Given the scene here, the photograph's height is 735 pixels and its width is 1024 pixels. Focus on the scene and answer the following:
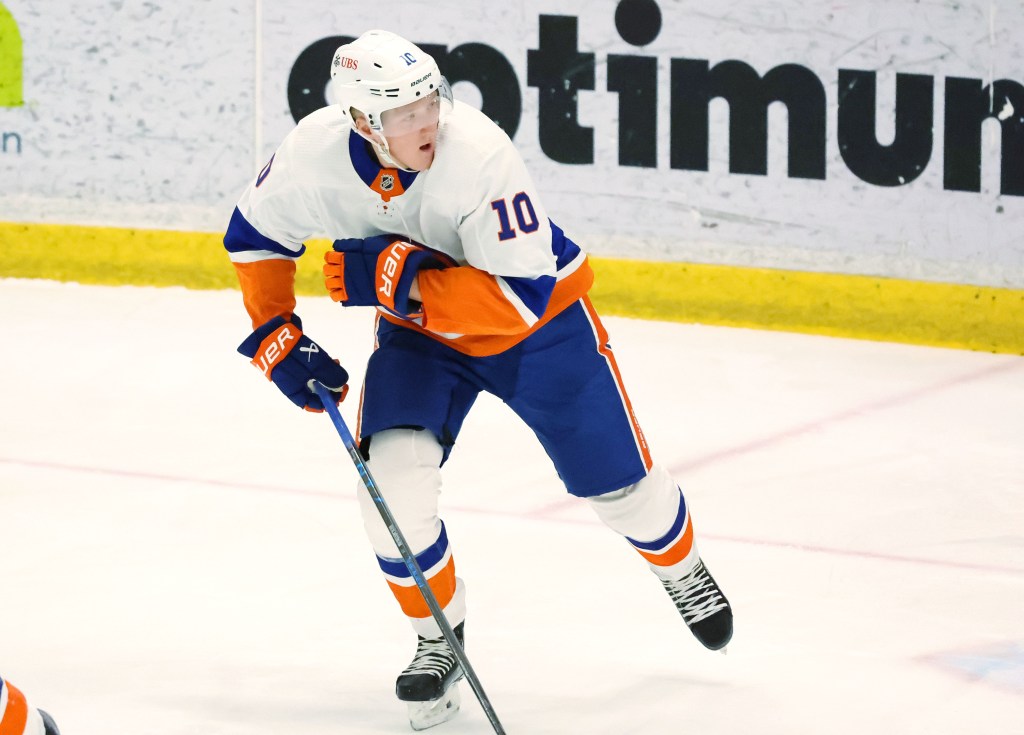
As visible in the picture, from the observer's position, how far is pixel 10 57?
5859mm

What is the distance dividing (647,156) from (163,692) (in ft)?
10.0

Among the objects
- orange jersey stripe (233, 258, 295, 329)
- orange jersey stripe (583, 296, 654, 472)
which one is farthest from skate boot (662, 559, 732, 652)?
orange jersey stripe (233, 258, 295, 329)

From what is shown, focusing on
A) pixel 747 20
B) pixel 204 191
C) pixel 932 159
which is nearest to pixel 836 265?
pixel 932 159

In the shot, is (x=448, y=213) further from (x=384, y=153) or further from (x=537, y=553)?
(x=537, y=553)

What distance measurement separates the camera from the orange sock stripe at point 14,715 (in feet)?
7.04

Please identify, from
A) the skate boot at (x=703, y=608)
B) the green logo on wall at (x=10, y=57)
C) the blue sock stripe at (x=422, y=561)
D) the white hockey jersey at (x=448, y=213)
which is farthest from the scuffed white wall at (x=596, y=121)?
the blue sock stripe at (x=422, y=561)

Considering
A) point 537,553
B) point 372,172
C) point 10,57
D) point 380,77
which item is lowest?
point 537,553

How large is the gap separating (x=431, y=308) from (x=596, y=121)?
297 centimetres

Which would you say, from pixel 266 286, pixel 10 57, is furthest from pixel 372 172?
pixel 10 57

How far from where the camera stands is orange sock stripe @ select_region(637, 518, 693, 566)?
2768mm

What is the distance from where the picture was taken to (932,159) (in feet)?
16.5

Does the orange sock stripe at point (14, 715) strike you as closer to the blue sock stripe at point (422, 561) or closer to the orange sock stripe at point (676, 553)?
the blue sock stripe at point (422, 561)

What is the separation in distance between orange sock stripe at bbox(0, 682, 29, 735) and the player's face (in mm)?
883

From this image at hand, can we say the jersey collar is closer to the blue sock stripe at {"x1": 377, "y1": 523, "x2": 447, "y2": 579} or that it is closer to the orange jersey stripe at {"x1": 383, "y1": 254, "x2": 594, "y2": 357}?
the orange jersey stripe at {"x1": 383, "y1": 254, "x2": 594, "y2": 357}
